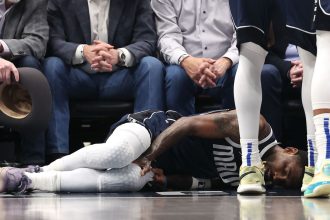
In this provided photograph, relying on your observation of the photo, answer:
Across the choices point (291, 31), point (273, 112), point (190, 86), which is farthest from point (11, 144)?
point (291, 31)

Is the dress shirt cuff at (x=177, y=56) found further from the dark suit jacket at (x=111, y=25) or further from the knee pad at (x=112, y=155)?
the knee pad at (x=112, y=155)

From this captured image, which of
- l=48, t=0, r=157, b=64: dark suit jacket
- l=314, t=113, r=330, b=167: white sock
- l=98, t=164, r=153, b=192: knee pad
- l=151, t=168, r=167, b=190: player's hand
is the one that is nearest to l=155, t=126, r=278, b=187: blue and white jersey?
l=151, t=168, r=167, b=190: player's hand

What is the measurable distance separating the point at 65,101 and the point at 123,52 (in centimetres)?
33

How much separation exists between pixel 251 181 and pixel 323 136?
1.31 ft

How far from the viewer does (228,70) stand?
2979mm

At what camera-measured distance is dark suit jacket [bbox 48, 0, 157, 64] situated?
3094mm

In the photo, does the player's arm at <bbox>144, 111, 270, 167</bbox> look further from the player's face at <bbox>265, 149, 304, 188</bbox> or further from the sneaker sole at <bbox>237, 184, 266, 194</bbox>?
the sneaker sole at <bbox>237, 184, 266, 194</bbox>

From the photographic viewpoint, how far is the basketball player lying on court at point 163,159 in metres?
2.38

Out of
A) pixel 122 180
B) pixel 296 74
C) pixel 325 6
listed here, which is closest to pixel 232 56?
pixel 296 74

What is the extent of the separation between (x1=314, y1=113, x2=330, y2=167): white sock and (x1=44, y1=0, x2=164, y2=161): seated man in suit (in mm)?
1137

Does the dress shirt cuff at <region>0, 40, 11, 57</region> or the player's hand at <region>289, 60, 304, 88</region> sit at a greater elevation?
the dress shirt cuff at <region>0, 40, 11, 57</region>

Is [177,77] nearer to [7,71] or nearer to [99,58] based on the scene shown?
[99,58]

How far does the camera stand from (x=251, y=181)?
2.18 meters

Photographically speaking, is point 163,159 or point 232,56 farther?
point 232,56
